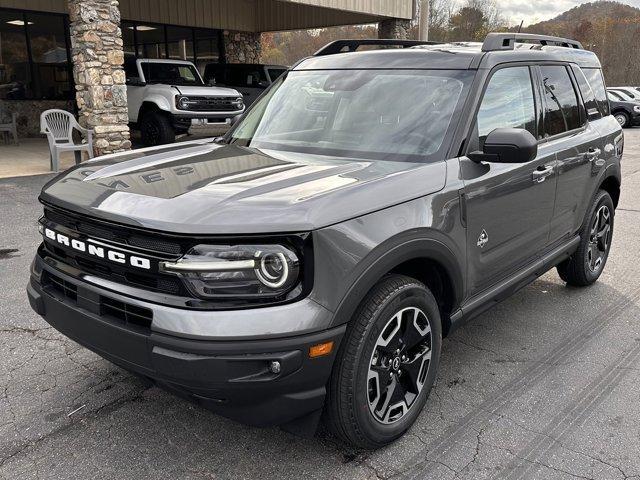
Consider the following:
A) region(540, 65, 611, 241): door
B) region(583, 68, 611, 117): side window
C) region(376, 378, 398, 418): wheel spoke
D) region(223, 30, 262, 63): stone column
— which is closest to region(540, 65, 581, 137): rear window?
region(540, 65, 611, 241): door

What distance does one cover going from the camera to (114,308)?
92.7 inches

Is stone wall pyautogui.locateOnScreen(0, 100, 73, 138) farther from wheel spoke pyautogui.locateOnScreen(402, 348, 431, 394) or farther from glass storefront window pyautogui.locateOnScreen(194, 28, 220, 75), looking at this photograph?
wheel spoke pyautogui.locateOnScreen(402, 348, 431, 394)

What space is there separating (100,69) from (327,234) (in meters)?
9.38

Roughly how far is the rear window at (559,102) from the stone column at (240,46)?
58.5 ft

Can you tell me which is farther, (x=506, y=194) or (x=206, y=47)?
(x=206, y=47)

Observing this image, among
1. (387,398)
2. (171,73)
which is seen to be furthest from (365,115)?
(171,73)

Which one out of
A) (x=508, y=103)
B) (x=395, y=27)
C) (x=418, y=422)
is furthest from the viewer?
(x=395, y=27)

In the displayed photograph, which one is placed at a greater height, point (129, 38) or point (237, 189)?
point (129, 38)

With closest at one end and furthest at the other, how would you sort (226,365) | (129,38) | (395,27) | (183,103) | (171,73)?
(226,365)
(183,103)
(171,73)
(395,27)
(129,38)

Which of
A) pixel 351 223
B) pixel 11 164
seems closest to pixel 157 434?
pixel 351 223

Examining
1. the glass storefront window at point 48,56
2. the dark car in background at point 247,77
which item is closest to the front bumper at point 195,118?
the dark car in background at point 247,77

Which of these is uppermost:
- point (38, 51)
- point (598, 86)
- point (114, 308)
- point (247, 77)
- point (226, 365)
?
point (38, 51)

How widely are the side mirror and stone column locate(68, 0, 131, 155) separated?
29.4 ft

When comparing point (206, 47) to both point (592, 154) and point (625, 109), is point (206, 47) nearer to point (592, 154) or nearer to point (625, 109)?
point (625, 109)
